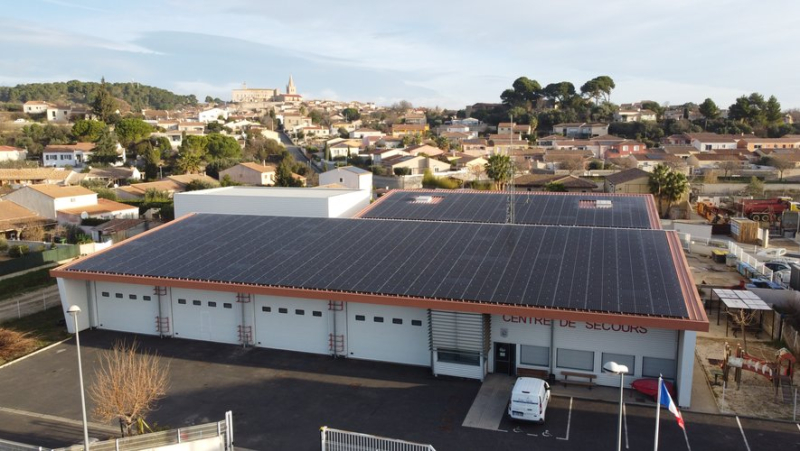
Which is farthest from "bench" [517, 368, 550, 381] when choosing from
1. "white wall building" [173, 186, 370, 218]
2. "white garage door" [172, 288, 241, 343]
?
"white wall building" [173, 186, 370, 218]

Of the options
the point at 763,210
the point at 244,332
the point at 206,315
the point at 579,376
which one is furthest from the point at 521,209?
the point at 763,210

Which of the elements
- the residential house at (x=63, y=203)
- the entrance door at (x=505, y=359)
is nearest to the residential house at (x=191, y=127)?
the residential house at (x=63, y=203)

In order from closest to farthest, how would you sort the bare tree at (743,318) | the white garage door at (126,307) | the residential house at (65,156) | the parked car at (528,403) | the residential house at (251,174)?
the parked car at (528,403), the bare tree at (743,318), the white garage door at (126,307), the residential house at (251,174), the residential house at (65,156)

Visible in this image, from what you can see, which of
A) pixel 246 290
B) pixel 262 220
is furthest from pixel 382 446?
pixel 262 220

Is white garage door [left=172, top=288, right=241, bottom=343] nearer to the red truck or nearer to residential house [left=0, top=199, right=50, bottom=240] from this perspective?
residential house [left=0, top=199, right=50, bottom=240]

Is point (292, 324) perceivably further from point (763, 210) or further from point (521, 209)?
point (763, 210)

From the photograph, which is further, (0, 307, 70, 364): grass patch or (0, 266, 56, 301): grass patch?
(0, 266, 56, 301): grass patch

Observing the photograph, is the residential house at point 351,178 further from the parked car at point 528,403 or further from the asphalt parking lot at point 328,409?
the parked car at point 528,403
